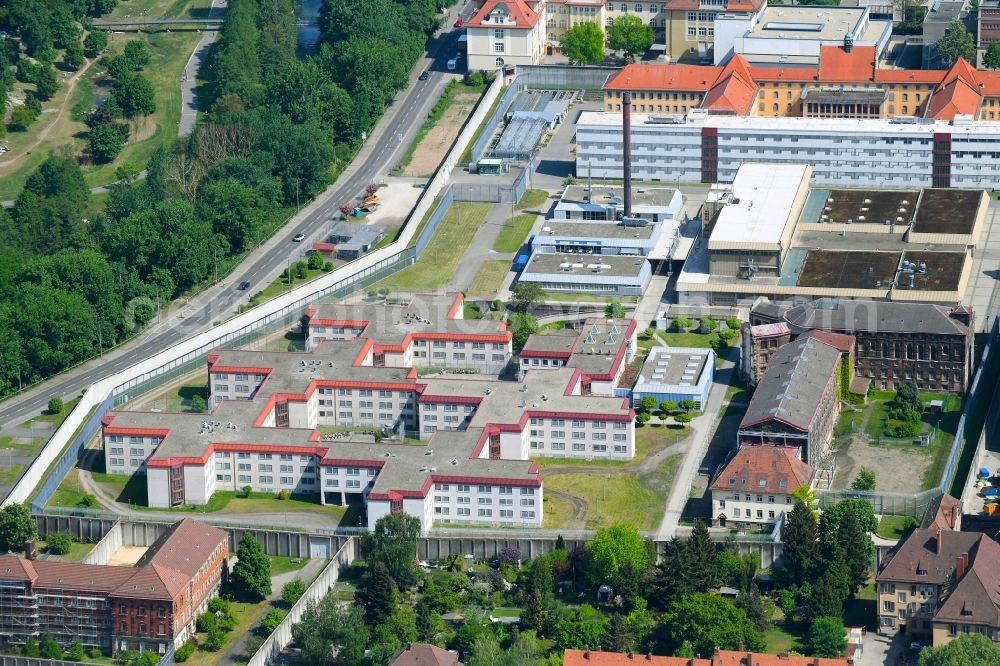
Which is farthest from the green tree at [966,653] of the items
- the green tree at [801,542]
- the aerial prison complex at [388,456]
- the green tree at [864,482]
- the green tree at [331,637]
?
the green tree at [331,637]

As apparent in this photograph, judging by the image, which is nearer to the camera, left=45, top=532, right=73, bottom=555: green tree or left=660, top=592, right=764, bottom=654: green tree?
left=660, top=592, right=764, bottom=654: green tree

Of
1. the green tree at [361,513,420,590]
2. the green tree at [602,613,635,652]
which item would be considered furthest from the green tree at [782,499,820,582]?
the green tree at [361,513,420,590]

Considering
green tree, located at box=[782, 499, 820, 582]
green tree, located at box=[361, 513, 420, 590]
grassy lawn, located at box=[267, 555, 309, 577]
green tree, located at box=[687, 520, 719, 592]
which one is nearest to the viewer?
green tree, located at box=[687, 520, 719, 592]

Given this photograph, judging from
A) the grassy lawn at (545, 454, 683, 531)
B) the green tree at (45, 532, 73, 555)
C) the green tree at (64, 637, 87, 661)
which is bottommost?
the green tree at (64, 637, 87, 661)

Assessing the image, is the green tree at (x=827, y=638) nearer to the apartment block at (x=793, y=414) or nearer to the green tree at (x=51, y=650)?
the apartment block at (x=793, y=414)

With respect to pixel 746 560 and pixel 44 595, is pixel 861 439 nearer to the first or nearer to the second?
pixel 746 560

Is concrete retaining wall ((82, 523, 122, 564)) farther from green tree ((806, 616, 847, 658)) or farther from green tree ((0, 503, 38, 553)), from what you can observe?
green tree ((806, 616, 847, 658))
